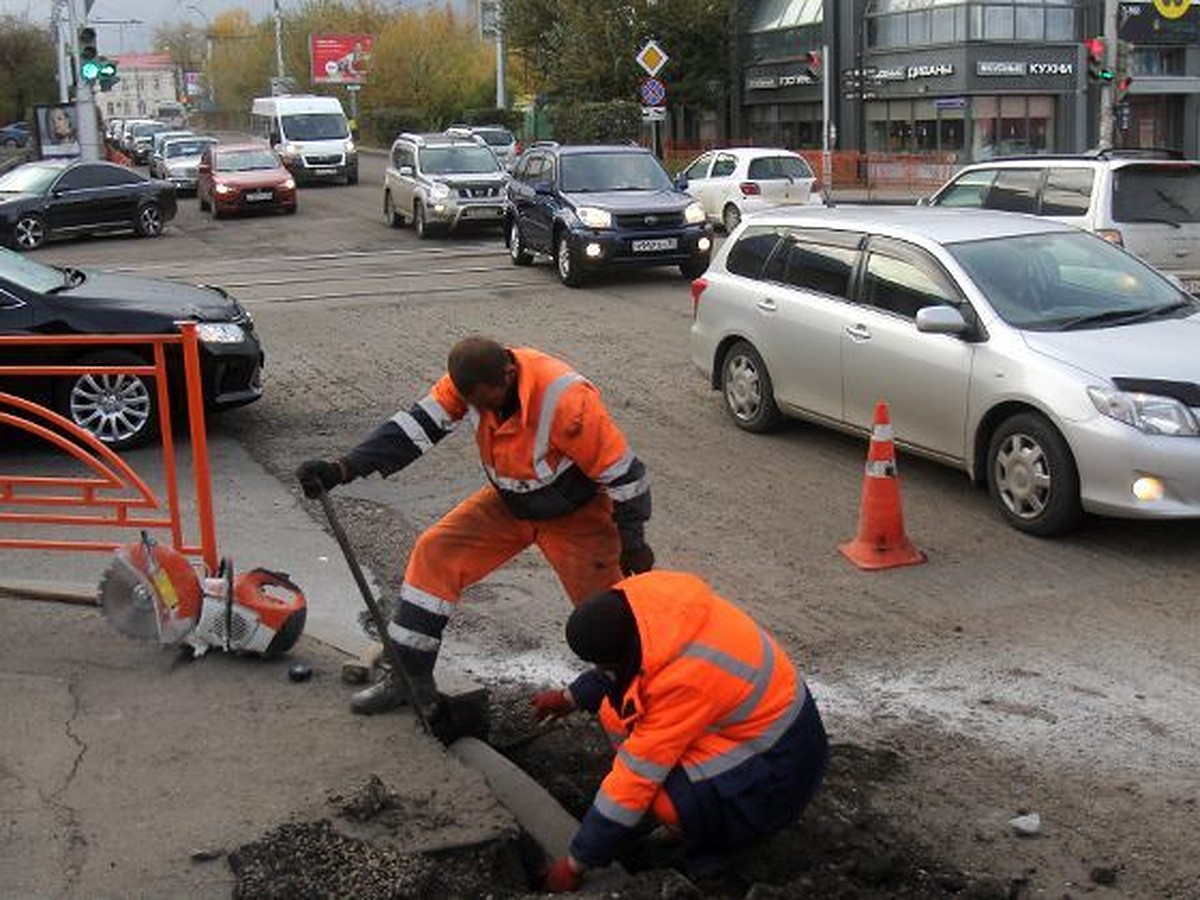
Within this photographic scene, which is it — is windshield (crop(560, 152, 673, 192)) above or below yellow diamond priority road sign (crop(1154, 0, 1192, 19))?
below

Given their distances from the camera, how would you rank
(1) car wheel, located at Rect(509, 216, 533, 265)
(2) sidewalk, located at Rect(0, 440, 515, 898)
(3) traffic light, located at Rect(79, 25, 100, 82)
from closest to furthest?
(2) sidewalk, located at Rect(0, 440, 515, 898)
(1) car wheel, located at Rect(509, 216, 533, 265)
(3) traffic light, located at Rect(79, 25, 100, 82)

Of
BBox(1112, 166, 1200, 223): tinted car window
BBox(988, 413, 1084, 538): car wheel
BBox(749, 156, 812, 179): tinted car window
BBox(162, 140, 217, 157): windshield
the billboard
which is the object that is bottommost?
BBox(988, 413, 1084, 538): car wheel

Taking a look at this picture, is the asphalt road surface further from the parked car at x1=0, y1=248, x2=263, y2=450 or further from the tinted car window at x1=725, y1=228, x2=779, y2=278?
the tinted car window at x1=725, y1=228, x2=779, y2=278

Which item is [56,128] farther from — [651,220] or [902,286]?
[902,286]

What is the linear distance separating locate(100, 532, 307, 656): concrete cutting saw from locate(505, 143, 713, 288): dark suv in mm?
12212

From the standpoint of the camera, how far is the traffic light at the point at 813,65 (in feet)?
135

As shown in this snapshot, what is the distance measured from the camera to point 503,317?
15.2m

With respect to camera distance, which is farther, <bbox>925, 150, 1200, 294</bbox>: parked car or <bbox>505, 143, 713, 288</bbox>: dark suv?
<bbox>505, 143, 713, 288</bbox>: dark suv

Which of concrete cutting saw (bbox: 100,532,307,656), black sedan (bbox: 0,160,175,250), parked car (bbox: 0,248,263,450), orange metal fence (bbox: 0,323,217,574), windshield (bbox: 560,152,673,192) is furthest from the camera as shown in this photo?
black sedan (bbox: 0,160,175,250)

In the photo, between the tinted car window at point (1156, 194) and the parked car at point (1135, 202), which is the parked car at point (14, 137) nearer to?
the parked car at point (1135, 202)

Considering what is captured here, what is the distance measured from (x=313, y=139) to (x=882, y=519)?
34.4m

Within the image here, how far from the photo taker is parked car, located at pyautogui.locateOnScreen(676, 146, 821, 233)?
24.1 m

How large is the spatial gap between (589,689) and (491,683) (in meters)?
1.18

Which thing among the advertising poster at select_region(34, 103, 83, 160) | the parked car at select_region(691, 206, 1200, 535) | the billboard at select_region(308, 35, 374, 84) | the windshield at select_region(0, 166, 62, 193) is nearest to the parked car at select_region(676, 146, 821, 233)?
the windshield at select_region(0, 166, 62, 193)
